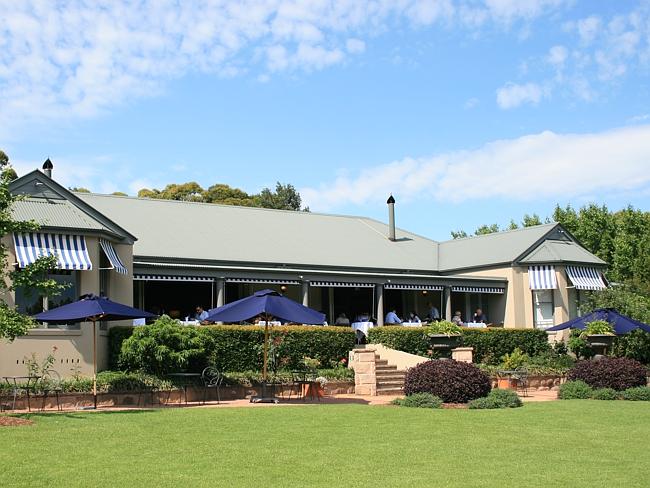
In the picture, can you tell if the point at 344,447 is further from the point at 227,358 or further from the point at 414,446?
the point at 227,358

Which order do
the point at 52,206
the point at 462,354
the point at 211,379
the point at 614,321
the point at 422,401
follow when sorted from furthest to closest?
the point at 614,321
the point at 462,354
the point at 52,206
the point at 211,379
the point at 422,401

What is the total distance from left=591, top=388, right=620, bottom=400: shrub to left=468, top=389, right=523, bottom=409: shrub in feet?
10.3

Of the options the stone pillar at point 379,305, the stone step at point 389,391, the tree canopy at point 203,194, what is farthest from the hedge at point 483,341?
the tree canopy at point 203,194

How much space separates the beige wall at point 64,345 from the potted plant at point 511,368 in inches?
462

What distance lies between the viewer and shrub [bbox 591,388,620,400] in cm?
2066

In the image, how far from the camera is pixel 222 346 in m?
22.6

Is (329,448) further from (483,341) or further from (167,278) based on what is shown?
(483,341)

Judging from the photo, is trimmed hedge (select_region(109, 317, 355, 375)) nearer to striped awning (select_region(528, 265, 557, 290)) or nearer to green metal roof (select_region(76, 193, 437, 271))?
green metal roof (select_region(76, 193, 437, 271))

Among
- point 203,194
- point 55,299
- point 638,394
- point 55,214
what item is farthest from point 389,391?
point 203,194

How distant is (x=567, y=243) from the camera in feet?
114

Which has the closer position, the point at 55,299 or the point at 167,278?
the point at 55,299

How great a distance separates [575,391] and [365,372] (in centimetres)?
568

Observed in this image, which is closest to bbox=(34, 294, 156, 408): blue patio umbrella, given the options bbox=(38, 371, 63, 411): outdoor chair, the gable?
bbox=(38, 371, 63, 411): outdoor chair

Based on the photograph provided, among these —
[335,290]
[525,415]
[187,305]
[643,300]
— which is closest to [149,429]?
[525,415]
